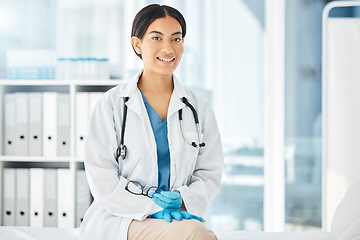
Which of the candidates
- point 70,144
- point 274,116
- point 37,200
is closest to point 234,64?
point 274,116

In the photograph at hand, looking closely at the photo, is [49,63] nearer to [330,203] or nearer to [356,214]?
[330,203]

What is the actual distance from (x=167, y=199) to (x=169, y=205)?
0.02m

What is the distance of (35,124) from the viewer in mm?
2471

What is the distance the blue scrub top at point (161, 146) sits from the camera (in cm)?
158

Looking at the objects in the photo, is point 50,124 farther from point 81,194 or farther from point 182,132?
point 182,132

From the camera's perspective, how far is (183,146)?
5.26 feet

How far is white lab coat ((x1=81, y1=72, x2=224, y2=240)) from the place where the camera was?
4.86ft

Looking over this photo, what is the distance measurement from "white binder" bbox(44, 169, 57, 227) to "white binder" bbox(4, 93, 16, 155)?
0.26 m

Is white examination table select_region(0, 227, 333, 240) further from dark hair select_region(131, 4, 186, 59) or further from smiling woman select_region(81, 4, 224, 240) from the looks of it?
dark hair select_region(131, 4, 186, 59)

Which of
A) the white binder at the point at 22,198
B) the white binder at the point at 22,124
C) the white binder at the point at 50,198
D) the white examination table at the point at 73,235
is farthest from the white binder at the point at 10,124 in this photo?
the white examination table at the point at 73,235

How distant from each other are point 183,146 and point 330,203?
1142 millimetres

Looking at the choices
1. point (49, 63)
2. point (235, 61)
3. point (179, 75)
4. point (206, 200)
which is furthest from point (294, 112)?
point (49, 63)

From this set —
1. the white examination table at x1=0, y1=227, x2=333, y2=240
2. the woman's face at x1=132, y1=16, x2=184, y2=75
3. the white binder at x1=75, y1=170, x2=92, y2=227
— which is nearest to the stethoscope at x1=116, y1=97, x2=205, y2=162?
the woman's face at x1=132, y1=16, x2=184, y2=75

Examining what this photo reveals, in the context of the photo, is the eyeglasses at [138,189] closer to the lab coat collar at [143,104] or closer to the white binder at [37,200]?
the lab coat collar at [143,104]
